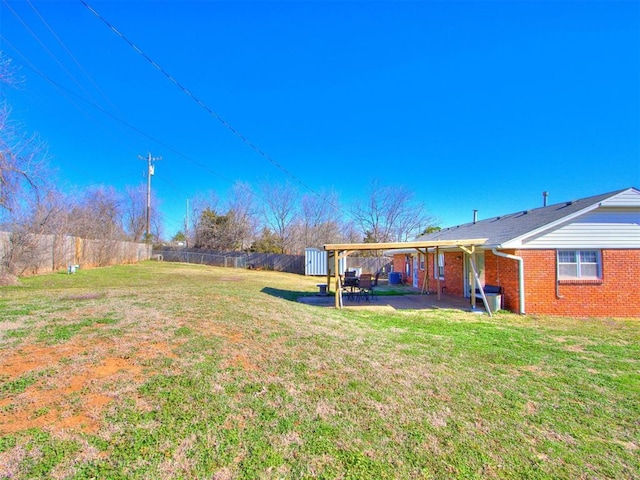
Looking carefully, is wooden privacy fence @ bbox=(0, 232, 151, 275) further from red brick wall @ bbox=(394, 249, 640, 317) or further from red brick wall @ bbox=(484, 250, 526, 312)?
red brick wall @ bbox=(394, 249, 640, 317)

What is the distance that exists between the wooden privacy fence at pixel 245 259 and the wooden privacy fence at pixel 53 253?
18.6ft

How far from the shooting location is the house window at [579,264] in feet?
32.2

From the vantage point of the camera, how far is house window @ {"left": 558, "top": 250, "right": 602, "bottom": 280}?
983 cm

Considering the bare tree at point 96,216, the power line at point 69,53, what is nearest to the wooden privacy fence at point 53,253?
the bare tree at point 96,216

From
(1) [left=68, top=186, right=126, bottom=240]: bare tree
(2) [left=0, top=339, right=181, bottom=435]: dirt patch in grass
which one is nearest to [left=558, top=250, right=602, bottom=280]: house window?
(2) [left=0, top=339, right=181, bottom=435]: dirt patch in grass

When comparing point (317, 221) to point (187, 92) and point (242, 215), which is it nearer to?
point (242, 215)

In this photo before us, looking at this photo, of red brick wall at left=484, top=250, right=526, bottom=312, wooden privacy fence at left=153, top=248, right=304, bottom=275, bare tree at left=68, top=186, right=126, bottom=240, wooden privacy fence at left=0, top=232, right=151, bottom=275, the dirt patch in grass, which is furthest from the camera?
wooden privacy fence at left=153, top=248, right=304, bottom=275

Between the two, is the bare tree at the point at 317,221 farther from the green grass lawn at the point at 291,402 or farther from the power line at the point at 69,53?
the green grass lawn at the point at 291,402

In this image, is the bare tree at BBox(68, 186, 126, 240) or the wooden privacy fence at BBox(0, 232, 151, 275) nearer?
the wooden privacy fence at BBox(0, 232, 151, 275)

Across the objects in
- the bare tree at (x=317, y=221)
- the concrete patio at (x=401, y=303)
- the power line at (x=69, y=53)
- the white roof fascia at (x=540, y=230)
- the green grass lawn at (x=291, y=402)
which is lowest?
the concrete patio at (x=401, y=303)

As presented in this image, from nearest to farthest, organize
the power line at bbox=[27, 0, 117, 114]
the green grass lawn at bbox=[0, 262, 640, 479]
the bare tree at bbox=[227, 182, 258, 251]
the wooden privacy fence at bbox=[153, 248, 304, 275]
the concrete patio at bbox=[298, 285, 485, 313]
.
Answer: the green grass lawn at bbox=[0, 262, 640, 479]
the power line at bbox=[27, 0, 117, 114]
the concrete patio at bbox=[298, 285, 485, 313]
the wooden privacy fence at bbox=[153, 248, 304, 275]
the bare tree at bbox=[227, 182, 258, 251]

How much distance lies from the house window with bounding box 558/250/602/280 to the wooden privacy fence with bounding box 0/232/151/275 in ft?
60.7

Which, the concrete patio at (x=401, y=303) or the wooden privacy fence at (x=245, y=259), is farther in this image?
the wooden privacy fence at (x=245, y=259)

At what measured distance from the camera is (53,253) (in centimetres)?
1574
